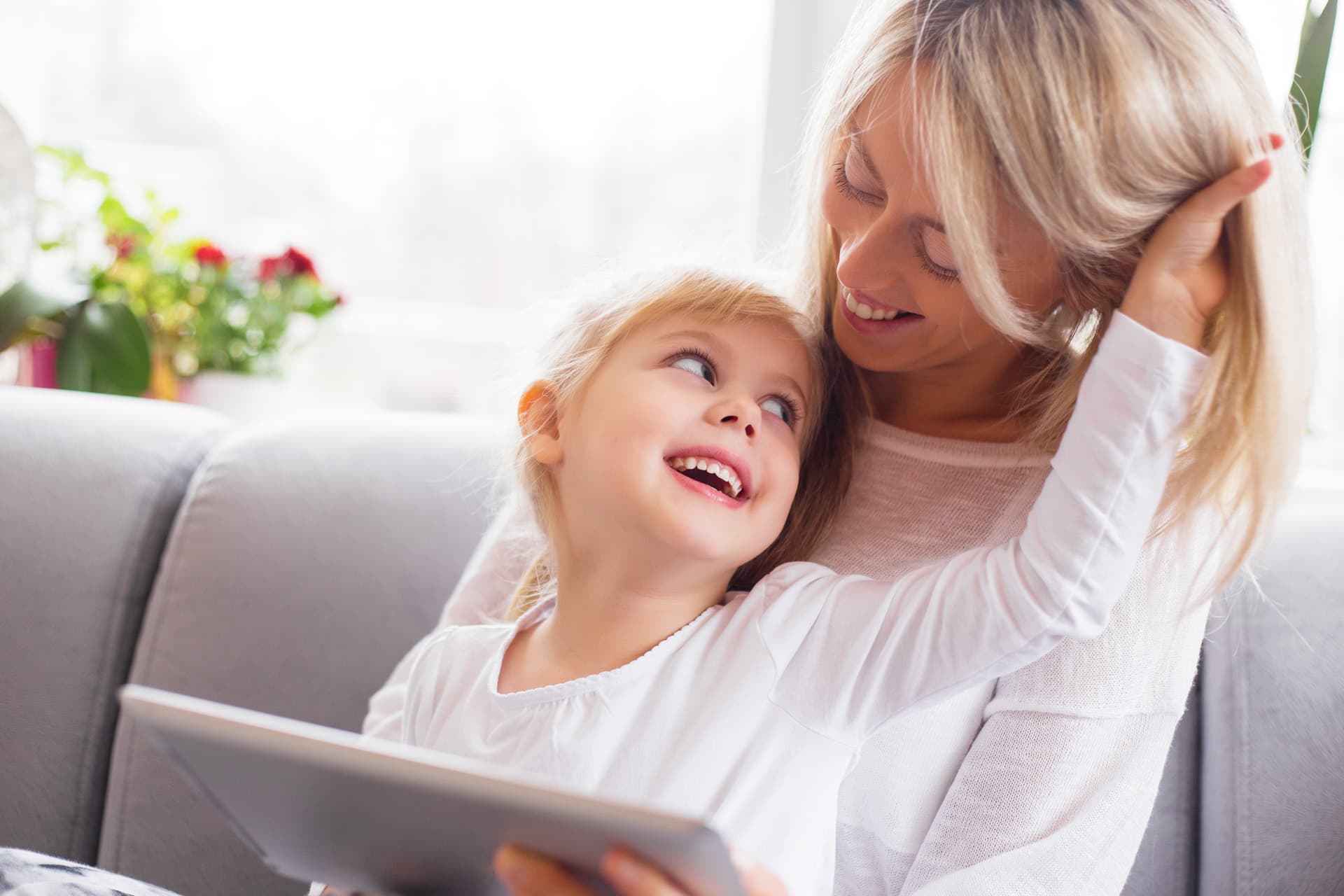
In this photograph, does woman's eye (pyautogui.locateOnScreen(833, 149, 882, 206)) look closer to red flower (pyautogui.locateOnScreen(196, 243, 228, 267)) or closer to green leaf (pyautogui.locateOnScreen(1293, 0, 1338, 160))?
green leaf (pyautogui.locateOnScreen(1293, 0, 1338, 160))

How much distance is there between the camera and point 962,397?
1.07m

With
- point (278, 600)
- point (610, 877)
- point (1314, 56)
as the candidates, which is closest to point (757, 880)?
point (610, 877)

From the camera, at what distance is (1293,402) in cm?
76

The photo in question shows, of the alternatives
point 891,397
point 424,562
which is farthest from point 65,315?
point 891,397

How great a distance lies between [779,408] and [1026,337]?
212 mm

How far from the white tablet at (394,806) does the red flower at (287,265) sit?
131 centimetres

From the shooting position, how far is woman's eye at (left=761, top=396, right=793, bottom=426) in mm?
948

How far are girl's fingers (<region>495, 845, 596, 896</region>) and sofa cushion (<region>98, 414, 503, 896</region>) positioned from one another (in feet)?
2.21

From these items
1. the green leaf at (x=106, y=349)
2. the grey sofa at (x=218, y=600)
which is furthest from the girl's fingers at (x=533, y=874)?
the green leaf at (x=106, y=349)

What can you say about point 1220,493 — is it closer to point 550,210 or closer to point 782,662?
point 782,662

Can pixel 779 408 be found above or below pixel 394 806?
above

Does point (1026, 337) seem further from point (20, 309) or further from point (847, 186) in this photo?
point (20, 309)

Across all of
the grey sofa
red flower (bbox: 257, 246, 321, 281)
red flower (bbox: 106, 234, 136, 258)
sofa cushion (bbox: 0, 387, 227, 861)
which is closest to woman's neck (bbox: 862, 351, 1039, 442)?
the grey sofa

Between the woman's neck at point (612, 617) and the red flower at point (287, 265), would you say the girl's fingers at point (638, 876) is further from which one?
the red flower at point (287, 265)
